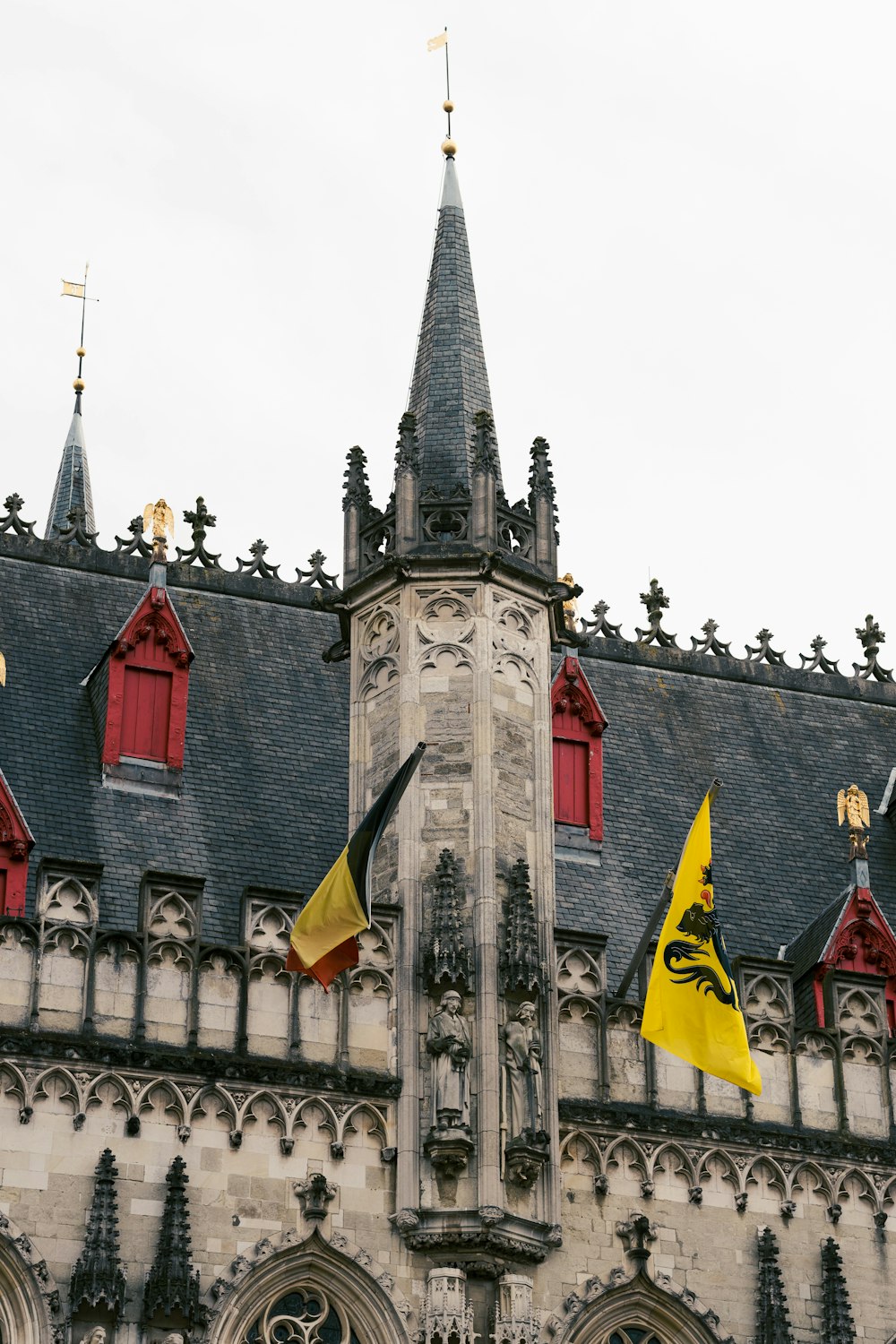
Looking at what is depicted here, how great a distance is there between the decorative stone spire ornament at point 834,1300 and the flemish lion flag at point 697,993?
1900mm

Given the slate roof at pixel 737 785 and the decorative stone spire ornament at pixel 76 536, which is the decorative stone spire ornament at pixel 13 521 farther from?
the slate roof at pixel 737 785

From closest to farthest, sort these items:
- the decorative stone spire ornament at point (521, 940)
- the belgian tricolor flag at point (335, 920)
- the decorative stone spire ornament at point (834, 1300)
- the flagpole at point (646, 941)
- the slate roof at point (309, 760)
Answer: the belgian tricolor flag at point (335, 920) < the decorative stone spire ornament at point (521, 940) < the decorative stone spire ornament at point (834, 1300) < the flagpole at point (646, 941) < the slate roof at point (309, 760)

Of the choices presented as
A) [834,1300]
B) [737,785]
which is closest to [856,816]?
[737,785]

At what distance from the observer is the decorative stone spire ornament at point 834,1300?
90.6ft

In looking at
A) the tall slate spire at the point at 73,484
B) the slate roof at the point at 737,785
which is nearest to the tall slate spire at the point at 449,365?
the slate roof at the point at 737,785

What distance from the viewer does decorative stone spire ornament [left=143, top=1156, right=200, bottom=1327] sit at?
83.4 ft

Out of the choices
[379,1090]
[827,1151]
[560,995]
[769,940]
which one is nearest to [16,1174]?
[379,1090]

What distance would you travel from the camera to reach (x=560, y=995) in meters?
28.2

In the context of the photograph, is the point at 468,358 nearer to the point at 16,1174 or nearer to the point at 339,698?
the point at 339,698

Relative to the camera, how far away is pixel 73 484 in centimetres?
4356

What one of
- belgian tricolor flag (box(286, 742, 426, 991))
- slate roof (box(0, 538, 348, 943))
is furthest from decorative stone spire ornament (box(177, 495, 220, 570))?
belgian tricolor flag (box(286, 742, 426, 991))

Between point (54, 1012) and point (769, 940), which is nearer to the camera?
point (54, 1012)

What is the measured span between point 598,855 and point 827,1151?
5.84 meters

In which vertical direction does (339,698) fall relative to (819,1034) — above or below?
above
